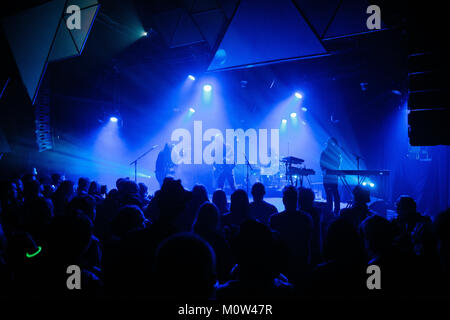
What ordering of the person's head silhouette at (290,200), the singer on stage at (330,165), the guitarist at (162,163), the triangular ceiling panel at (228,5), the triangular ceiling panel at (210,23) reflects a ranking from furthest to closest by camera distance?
the guitarist at (162,163) < the singer on stage at (330,165) < the triangular ceiling panel at (210,23) < the triangular ceiling panel at (228,5) < the person's head silhouette at (290,200)

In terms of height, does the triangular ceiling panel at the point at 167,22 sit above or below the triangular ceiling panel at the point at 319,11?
above

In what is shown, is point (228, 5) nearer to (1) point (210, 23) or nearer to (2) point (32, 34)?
(1) point (210, 23)

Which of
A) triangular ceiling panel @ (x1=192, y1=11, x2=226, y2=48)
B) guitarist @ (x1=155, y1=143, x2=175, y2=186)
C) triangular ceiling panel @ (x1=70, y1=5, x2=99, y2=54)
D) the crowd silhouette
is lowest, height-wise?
the crowd silhouette

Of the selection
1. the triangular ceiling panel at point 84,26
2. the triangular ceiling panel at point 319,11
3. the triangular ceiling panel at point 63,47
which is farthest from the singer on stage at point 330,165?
the triangular ceiling panel at point 63,47

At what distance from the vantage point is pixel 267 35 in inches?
193

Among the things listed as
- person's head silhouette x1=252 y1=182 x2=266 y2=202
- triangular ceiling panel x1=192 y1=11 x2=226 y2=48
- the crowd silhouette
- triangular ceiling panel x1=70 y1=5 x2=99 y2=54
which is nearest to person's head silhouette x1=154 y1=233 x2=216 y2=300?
the crowd silhouette

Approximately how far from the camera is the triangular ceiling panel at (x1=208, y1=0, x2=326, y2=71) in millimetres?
4613

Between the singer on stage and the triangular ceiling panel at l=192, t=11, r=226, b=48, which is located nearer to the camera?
the triangular ceiling panel at l=192, t=11, r=226, b=48

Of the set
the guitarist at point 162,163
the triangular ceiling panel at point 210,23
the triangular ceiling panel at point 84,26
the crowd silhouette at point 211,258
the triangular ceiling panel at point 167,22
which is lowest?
the crowd silhouette at point 211,258

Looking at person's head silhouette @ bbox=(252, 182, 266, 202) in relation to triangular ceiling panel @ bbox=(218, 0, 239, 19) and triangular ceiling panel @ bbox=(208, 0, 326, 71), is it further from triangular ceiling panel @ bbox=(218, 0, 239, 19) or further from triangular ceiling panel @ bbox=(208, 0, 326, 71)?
triangular ceiling panel @ bbox=(218, 0, 239, 19)

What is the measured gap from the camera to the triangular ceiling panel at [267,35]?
4613 mm

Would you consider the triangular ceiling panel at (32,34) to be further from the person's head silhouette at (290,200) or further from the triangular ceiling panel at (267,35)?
the person's head silhouette at (290,200)

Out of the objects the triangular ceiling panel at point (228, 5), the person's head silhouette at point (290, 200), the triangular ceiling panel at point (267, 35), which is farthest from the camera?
the triangular ceiling panel at point (228, 5)

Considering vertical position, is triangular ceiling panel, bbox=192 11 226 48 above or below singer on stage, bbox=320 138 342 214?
above
